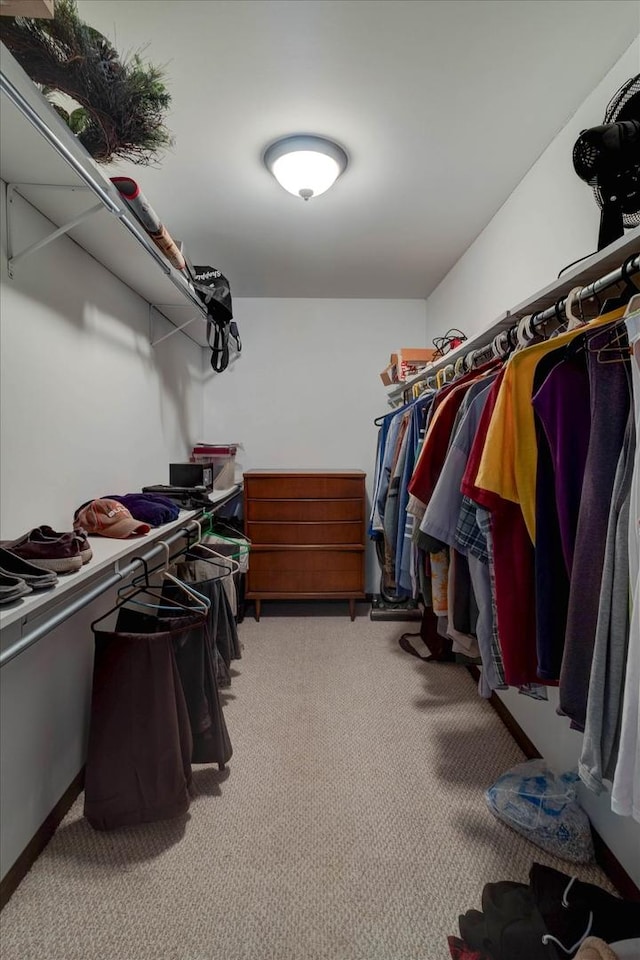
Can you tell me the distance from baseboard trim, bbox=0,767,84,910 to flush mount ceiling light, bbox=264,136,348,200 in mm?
2417

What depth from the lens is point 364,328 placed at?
360 cm

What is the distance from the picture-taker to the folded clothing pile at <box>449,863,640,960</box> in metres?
1.03

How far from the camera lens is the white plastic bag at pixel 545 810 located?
4.35ft

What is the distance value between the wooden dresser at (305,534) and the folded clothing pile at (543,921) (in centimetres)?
200

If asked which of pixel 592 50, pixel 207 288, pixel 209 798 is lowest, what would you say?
pixel 209 798

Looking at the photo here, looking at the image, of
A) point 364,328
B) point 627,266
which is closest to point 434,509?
point 627,266

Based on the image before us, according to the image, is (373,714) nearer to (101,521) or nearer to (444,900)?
(444,900)

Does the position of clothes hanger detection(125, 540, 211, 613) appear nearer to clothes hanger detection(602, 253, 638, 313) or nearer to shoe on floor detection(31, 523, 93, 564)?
shoe on floor detection(31, 523, 93, 564)

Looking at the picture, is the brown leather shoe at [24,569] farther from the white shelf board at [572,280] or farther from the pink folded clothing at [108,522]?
the white shelf board at [572,280]

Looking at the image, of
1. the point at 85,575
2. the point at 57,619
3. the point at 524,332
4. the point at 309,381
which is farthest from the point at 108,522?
the point at 309,381

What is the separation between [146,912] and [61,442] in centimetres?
139

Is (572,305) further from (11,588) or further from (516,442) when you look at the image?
(11,588)

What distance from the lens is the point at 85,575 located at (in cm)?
106

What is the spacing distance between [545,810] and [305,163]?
2.43 metres
